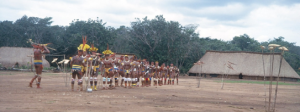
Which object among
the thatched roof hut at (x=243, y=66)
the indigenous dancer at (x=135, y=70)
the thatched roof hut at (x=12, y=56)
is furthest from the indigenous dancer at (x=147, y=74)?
the thatched roof hut at (x=12, y=56)

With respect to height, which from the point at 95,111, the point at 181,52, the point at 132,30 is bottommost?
the point at 95,111

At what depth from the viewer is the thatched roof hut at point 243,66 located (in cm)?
4022

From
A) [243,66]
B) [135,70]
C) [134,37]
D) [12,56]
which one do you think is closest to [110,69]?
[135,70]

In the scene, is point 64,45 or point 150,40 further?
point 64,45

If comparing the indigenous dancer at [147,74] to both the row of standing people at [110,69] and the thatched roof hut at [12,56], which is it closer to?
the row of standing people at [110,69]

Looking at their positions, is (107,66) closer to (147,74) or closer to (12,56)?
(147,74)

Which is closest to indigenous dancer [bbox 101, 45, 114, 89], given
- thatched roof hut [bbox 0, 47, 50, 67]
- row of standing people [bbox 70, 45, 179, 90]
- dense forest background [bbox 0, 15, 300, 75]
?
row of standing people [bbox 70, 45, 179, 90]

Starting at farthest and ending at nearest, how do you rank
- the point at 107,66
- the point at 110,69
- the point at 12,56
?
the point at 12,56 → the point at 110,69 → the point at 107,66

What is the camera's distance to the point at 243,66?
4191cm

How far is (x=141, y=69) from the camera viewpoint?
18125mm

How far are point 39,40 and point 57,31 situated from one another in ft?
12.0

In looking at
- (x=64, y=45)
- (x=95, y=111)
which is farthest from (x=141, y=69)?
(x=64, y=45)

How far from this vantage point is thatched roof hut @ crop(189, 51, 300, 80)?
40.2 meters

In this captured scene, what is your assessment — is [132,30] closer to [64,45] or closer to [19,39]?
[64,45]
